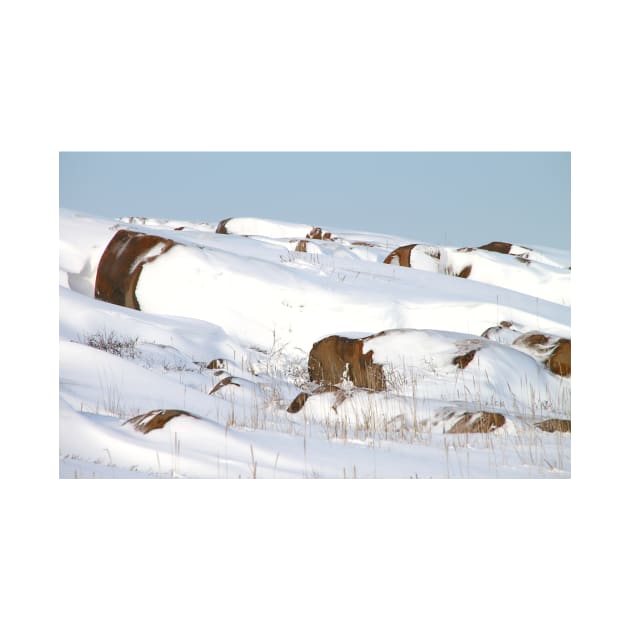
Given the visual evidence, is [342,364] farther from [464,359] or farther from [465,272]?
[465,272]

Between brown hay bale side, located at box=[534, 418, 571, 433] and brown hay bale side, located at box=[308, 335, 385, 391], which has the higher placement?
brown hay bale side, located at box=[308, 335, 385, 391]

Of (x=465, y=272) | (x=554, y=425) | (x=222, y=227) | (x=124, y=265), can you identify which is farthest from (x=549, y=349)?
(x=222, y=227)

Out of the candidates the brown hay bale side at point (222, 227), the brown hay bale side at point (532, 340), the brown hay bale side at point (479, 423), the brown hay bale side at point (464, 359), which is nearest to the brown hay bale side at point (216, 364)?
the brown hay bale side at point (464, 359)

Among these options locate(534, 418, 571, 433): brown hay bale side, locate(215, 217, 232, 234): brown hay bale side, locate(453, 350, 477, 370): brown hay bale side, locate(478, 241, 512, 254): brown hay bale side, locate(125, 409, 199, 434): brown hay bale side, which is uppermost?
locate(215, 217, 232, 234): brown hay bale side

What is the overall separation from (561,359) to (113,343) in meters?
2.74

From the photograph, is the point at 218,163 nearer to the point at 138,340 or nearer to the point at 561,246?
the point at 138,340

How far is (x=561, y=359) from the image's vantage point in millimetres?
5285

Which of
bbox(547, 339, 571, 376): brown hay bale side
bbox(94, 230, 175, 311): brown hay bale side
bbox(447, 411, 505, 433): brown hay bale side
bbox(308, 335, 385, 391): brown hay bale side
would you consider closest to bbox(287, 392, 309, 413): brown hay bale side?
bbox(308, 335, 385, 391): brown hay bale side

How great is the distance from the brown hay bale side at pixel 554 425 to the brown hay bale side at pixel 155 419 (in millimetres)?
1738

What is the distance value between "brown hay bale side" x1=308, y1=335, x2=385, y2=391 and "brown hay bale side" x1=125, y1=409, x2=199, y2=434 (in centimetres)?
136

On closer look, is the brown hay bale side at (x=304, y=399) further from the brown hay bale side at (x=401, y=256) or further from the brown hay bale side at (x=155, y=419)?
the brown hay bale side at (x=401, y=256)

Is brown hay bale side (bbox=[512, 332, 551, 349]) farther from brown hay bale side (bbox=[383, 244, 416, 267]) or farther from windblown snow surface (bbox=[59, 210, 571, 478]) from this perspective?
brown hay bale side (bbox=[383, 244, 416, 267])

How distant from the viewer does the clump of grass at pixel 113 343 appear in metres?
5.57

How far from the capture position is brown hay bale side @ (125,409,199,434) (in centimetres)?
430
